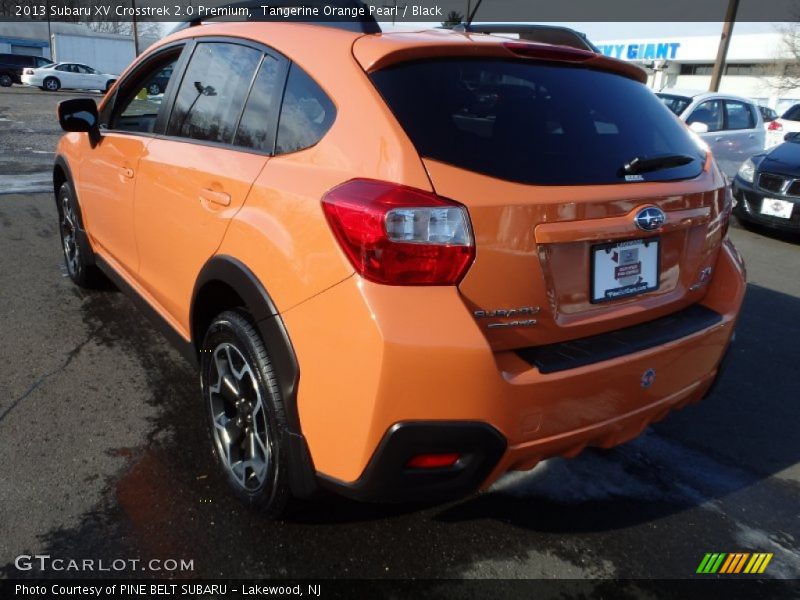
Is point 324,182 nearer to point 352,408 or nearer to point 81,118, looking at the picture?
point 352,408

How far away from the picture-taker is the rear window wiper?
213cm

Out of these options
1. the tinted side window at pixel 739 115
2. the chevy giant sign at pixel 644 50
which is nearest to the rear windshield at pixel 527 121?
the tinted side window at pixel 739 115

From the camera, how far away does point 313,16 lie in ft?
7.99

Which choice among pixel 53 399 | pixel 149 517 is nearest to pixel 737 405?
pixel 149 517

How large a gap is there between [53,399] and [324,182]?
2.10 metres

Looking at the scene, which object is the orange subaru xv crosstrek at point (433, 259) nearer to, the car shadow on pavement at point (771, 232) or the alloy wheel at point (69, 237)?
the alloy wheel at point (69, 237)

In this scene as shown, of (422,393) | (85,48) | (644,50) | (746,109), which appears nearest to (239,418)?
(422,393)

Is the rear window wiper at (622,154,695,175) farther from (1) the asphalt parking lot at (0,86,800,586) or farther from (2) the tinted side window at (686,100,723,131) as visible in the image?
(2) the tinted side window at (686,100,723,131)

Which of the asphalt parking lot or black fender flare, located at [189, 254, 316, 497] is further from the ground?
black fender flare, located at [189, 254, 316, 497]

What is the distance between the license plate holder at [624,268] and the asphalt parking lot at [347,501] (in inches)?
38.2

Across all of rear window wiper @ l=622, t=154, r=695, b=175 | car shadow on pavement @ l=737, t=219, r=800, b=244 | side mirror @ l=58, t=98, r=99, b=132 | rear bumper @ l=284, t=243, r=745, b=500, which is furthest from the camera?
car shadow on pavement @ l=737, t=219, r=800, b=244

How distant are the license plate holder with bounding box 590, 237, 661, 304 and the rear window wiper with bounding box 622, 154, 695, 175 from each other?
240 mm

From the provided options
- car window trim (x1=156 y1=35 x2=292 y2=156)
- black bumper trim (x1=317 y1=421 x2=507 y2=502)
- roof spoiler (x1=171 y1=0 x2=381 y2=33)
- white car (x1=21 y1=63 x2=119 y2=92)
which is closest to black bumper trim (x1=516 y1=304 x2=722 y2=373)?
black bumper trim (x1=317 y1=421 x2=507 y2=502)

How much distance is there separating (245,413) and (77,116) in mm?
2352
